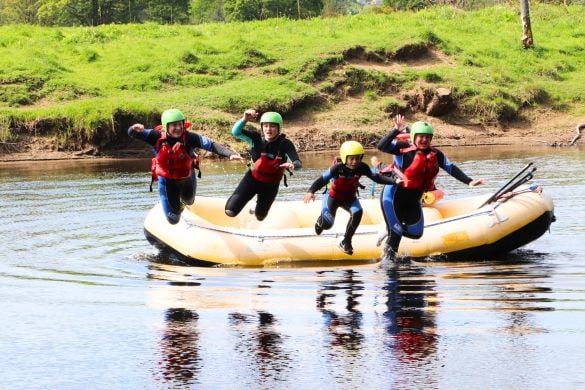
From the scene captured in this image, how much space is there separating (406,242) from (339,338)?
5033 mm

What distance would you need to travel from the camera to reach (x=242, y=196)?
15188mm

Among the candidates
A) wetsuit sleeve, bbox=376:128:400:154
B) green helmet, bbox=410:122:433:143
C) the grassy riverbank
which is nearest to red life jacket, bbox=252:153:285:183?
wetsuit sleeve, bbox=376:128:400:154

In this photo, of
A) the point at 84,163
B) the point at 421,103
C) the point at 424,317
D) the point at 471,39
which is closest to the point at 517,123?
the point at 421,103

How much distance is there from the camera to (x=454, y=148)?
31.5 m

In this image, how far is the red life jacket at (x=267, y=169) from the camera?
48.5 ft

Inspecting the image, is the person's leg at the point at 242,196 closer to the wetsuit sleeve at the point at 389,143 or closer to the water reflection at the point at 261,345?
the wetsuit sleeve at the point at 389,143

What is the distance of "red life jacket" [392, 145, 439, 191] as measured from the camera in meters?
14.3

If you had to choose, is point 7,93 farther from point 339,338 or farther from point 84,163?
point 339,338

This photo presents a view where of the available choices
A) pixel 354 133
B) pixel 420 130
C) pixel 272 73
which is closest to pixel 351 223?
pixel 420 130

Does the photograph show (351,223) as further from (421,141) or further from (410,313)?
(410,313)

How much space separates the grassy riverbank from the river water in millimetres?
13101

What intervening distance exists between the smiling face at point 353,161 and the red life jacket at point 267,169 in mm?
1014

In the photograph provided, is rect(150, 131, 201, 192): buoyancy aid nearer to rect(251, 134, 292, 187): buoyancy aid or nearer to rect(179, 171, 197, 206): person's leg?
rect(179, 171, 197, 206): person's leg

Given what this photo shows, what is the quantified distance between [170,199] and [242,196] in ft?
3.41
